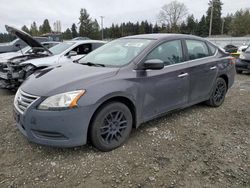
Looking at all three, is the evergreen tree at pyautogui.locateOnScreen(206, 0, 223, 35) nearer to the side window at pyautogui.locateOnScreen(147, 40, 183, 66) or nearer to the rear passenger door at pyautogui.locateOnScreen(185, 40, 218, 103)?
the rear passenger door at pyautogui.locateOnScreen(185, 40, 218, 103)

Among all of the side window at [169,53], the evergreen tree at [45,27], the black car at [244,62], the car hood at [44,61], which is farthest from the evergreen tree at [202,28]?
the side window at [169,53]

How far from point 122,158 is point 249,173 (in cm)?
148

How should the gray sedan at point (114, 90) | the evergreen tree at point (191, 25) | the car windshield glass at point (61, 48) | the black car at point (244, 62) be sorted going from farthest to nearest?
the evergreen tree at point (191, 25) < the black car at point (244, 62) < the car windshield glass at point (61, 48) < the gray sedan at point (114, 90)

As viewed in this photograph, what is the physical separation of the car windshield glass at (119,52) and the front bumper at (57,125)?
989mm

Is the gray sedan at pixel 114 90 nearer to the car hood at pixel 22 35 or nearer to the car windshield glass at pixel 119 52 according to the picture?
the car windshield glass at pixel 119 52

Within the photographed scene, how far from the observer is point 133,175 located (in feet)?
7.51

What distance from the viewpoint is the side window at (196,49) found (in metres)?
3.64

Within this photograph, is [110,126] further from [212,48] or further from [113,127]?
[212,48]

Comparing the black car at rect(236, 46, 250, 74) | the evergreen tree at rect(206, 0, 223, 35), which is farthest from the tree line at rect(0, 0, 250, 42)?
the black car at rect(236, 46, 250, 74)

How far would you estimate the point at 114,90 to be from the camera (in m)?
2.54

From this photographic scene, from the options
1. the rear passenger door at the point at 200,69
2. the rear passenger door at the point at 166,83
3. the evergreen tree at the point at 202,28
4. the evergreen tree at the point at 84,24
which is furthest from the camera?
the evergreen tree at the point at 202,28

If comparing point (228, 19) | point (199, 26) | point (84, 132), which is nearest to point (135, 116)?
point (84, 132)

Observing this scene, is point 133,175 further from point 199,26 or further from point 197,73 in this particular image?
point 199,26

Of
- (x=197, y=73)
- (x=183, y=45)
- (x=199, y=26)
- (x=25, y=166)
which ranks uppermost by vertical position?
(x=199, y=26)
